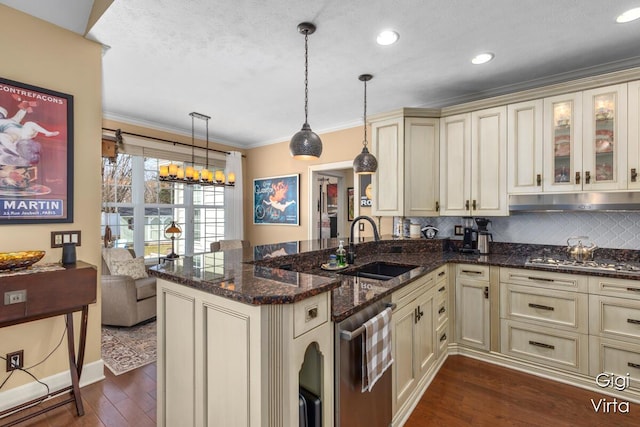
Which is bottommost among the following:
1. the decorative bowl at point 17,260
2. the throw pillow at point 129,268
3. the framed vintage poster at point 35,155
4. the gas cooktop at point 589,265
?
the throw pillow at point 129,268

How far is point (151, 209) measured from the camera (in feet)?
15.3

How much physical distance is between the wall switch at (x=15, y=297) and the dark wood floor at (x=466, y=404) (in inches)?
Result: 35.1

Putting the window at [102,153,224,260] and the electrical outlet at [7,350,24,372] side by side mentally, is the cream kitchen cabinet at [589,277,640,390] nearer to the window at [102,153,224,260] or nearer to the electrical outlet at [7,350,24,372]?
the electrical outlet at [7,350,24,372]

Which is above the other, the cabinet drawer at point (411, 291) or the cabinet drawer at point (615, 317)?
the cabinet drawer at point (411, 291)

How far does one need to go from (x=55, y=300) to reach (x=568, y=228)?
4177mm

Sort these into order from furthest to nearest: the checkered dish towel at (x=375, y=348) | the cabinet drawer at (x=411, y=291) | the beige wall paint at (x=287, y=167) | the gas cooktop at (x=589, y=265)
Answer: the beige wall paint at (x=287, y=167) → the gas cooktop at (x=589, y=265) → the cabinet drawer at (x=411, y=291) → the checkered dish towel at (x=375, y=348)

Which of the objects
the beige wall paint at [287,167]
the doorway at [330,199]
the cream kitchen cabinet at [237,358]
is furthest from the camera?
the doorway at [330,199]

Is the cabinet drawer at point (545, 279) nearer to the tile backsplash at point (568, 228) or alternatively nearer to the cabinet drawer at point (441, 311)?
the cabinet drawer at point (441, 311)

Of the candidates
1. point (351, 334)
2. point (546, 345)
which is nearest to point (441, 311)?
point (546, 345)

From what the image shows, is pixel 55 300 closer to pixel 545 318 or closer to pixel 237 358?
pixel 237 358

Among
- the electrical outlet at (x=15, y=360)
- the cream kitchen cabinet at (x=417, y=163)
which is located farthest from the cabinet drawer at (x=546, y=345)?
the electrical outlet at (x=15, y=360)

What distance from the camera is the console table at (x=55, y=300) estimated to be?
167cm

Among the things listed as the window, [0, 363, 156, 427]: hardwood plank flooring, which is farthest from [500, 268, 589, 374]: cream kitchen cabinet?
the window

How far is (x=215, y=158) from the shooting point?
5391 mm
